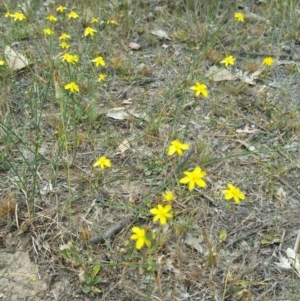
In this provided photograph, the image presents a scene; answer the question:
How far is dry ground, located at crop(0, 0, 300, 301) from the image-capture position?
165 cm

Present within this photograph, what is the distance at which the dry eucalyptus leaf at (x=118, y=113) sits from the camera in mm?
2387

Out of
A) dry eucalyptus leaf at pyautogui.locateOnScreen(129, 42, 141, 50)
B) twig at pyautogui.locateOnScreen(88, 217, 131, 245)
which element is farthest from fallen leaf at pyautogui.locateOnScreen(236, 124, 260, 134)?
dry eucalyptus leaf at pyautogui.locateOnScreen(129, 42, 141, 50)

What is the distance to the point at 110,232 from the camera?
1.77 metres

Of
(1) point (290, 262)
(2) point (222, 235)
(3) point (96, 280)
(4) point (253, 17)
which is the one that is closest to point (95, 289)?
(3) point (96, 280)

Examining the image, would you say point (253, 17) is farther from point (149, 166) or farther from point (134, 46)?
point (149, 166)

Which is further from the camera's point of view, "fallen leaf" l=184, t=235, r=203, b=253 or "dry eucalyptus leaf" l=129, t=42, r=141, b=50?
"dry eucalyptus leaf" l=129, t=42, r=141, b=50

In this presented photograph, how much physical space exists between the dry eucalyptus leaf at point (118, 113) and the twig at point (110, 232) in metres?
0.75

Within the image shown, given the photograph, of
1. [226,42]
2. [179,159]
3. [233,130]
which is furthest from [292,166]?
[226,42]

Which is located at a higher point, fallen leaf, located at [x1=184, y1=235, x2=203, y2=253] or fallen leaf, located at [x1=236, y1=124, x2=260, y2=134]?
fallen leaf, located at [x1=236, y1=124, x2=260, y2=134]

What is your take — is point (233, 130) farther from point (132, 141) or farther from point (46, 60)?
point (46, 60)

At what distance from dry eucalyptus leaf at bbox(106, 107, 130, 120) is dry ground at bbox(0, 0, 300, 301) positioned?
0.02m

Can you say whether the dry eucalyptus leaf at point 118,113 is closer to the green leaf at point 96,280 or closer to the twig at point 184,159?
the twig at point 184,159

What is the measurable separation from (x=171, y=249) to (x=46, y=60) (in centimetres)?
162

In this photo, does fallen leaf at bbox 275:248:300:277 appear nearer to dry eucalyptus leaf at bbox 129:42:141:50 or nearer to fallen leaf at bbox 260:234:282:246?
fallen leaf at bbox 260:234:282:246
